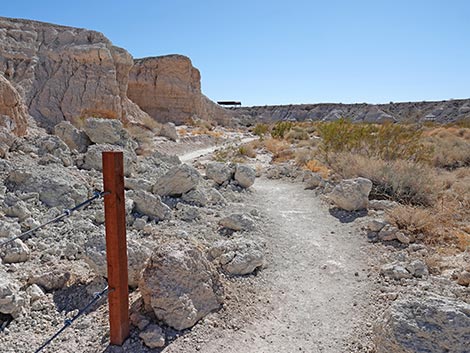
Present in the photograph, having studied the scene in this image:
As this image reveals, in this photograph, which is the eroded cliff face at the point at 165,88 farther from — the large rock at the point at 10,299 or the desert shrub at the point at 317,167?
the large rock at the point at 10,299

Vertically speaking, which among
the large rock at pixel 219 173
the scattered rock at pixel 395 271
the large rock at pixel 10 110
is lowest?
the scattered rock at pixel 395 271

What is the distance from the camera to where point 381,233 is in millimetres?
4961

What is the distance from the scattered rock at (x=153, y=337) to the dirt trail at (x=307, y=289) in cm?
9

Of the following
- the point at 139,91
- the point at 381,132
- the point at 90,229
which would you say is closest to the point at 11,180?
the point at 90,229

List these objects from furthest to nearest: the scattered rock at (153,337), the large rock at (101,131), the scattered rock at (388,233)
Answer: the large rock at (101,131) → the scattered rock at (388,233) → the scattered rock at (153,337)

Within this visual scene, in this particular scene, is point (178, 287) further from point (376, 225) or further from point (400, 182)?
point (400, 182)

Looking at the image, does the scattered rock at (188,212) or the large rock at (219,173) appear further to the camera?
the large rock at (219,173)

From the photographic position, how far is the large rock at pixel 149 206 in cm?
514

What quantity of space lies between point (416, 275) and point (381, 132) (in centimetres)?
720

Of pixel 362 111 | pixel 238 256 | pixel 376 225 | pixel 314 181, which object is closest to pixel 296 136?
pixel 314 181

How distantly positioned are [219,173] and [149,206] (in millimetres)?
2918

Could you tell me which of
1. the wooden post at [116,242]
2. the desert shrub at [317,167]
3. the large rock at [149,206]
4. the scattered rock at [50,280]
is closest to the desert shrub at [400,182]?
the desert shrub at [317,167]

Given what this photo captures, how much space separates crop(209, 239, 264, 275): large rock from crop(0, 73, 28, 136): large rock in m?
5.19

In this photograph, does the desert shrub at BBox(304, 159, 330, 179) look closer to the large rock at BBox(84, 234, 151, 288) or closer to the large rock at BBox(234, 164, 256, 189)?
the large rock at BBox(234, 164, 256, 189)
